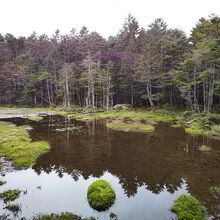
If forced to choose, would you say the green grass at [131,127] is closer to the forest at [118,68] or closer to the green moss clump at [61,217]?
the forest at [118,68]

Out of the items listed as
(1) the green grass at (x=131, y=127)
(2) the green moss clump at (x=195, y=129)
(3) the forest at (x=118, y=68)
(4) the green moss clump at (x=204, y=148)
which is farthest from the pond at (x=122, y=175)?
(3) the forest at (x=118, y=68)

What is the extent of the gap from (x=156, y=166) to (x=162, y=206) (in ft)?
19.4

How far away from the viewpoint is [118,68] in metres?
64.9

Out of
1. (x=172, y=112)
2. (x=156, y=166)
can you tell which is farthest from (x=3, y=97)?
(x=156, y=166)

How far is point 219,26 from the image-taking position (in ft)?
136

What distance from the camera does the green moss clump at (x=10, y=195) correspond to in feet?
42.3

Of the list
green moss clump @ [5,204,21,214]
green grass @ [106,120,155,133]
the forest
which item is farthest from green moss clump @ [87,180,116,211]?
the forest

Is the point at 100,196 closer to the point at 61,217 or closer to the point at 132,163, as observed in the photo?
the point at 61,217

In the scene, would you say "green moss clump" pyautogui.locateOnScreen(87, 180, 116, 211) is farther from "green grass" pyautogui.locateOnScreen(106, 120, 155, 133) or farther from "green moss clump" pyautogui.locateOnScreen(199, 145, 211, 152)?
"green grass" pyautogui.locateOnScreen(106, 120, 155, 133)

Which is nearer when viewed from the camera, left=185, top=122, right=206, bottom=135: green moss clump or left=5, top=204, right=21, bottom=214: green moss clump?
left=5, top=204, right=21, bottom=214: green moss clump

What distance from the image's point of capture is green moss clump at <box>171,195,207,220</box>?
11062 mm

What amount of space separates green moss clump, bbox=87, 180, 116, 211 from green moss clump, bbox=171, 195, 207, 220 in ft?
10.8

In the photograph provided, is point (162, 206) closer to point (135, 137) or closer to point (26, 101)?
point (135, 137)

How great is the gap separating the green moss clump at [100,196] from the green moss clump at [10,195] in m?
4.05
